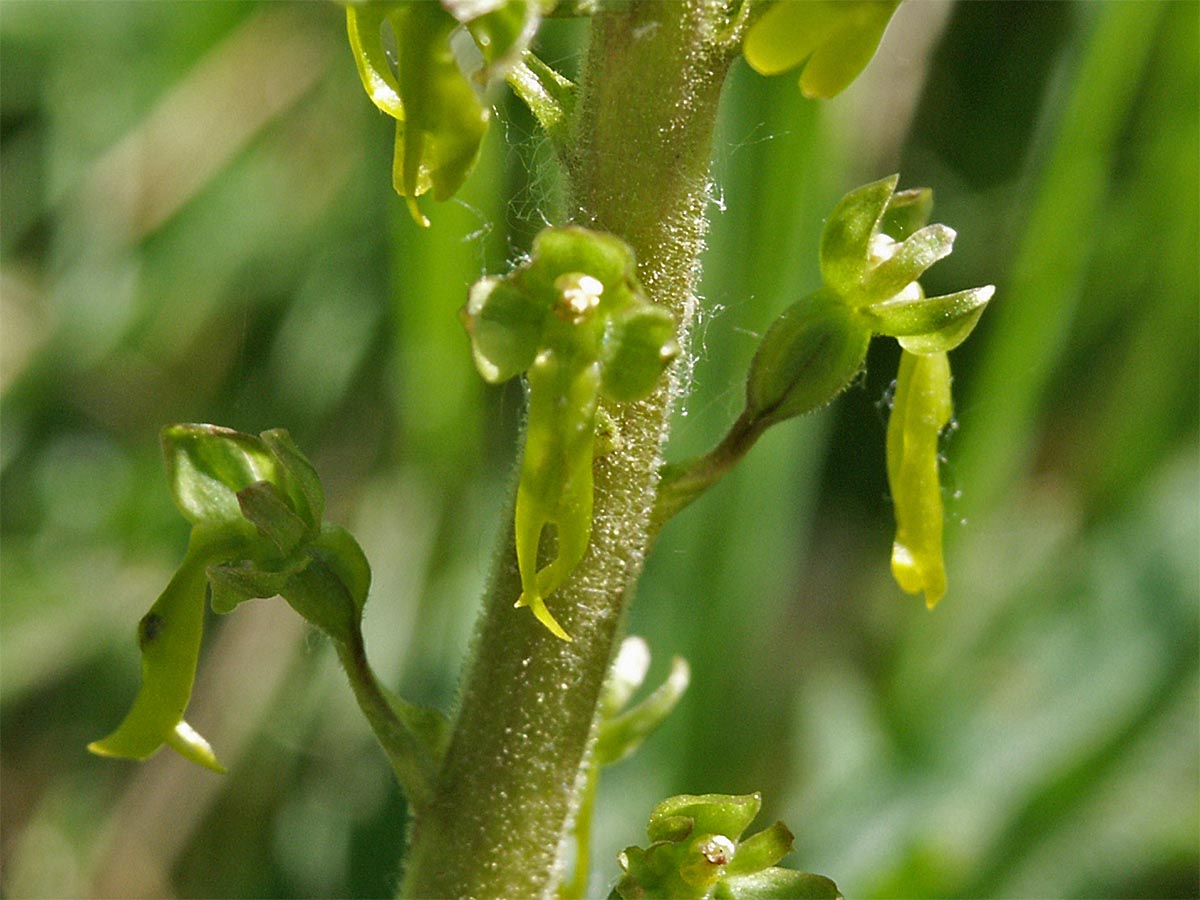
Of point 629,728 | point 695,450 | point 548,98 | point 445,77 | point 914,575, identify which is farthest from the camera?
point 695,450

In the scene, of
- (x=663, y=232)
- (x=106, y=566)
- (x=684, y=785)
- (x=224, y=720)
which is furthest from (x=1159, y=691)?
(x=106, y=566)

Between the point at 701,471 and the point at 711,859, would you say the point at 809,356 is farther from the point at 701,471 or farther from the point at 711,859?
the point at 711,859

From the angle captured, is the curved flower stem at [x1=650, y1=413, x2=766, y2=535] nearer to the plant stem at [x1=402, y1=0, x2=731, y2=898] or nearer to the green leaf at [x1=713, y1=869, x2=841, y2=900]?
the plant stem at [x1=402, y1=0, x2=731, y2=898]

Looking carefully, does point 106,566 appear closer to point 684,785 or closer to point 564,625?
point 684,785

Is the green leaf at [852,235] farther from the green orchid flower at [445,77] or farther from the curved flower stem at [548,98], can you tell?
the green orchid flower at [445,77]

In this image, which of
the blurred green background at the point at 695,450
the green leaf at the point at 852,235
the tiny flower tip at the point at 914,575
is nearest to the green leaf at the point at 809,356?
the green leaf at the point at 852,235

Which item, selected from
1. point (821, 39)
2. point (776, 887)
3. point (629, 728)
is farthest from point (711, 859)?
point (821, 39)

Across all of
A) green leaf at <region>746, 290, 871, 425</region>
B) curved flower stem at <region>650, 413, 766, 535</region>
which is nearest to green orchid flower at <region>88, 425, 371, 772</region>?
curved flower stem at <region>650, 413, 766, 535</region>
